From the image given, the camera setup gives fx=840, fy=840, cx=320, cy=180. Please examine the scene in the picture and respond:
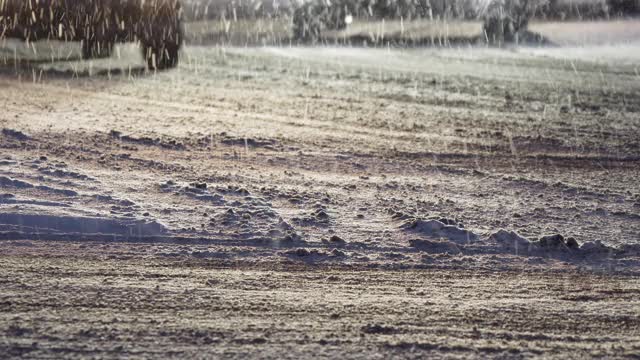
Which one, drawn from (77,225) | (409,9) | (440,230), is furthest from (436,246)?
(409,9)

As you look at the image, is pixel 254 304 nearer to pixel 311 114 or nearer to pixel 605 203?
pixel 605 203

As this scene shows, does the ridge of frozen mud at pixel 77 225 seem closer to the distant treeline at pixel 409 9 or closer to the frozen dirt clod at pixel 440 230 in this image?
the frozen dirt clod at pixel 440 230

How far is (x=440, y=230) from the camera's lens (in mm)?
4797

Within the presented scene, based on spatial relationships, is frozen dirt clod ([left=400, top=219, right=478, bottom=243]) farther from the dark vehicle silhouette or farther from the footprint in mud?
the dark vehicle silhouette

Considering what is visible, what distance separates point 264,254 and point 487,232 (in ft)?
4.41

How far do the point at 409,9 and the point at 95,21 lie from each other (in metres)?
8.86

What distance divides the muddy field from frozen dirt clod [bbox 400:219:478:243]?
0.02m

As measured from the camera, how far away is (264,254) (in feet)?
14.4

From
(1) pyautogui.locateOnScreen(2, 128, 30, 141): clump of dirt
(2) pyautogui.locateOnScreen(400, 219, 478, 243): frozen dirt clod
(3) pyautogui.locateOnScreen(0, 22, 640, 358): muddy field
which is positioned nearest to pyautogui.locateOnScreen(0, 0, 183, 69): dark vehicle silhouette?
(3) pyautogui.locateOnScreen(0, 22, 640, 358): muddy field

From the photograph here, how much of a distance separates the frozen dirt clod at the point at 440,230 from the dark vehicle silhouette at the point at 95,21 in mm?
6677

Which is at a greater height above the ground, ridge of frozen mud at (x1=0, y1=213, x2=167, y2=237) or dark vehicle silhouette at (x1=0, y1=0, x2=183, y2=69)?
dark vehicle silhouette at (x1=0, y1=0, x2=183, y2=69)

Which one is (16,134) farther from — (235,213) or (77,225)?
(235,213)

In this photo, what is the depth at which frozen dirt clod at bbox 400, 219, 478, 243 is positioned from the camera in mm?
4727

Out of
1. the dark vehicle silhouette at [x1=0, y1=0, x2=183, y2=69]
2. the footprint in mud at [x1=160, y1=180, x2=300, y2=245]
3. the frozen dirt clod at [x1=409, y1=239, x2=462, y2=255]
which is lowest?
the frozen dirt clod at [x1=409, y1=239, x2=462, y2=255]
